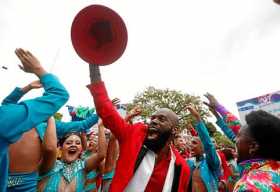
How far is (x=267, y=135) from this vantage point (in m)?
2.12

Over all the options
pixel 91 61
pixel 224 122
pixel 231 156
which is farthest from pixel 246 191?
pixel 231 156

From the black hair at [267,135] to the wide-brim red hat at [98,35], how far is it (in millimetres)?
1346

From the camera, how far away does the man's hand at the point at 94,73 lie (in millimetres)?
2709

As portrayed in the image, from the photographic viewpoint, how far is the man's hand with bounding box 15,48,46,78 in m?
1.86

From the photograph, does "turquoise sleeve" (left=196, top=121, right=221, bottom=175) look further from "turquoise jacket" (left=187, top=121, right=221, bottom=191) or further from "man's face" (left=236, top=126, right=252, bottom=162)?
"man's face" (left=236, top=126, right=252, bottom=162)

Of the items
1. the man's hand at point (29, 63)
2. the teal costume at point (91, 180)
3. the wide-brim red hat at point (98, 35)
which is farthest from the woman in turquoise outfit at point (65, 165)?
the man's hand at point (29, 63)

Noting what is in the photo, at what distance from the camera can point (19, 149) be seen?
242 cm

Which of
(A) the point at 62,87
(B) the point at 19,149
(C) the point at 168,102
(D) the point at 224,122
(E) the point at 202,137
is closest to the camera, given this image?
(A) the point at 62,87

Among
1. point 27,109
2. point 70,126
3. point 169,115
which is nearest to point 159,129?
point 169,115

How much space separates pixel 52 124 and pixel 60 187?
0.74 meters

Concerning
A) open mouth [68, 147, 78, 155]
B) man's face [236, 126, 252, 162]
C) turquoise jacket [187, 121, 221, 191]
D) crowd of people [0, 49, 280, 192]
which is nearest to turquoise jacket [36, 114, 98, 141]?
crowd of people [0, 49, 280, 192]

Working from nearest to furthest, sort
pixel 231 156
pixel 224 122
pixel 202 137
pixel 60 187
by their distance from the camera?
1. pixel 60 187
2. pixel 202 137
3. pixel 224 122
4. pixel 231 156

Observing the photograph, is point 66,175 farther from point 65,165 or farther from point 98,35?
point 98,35

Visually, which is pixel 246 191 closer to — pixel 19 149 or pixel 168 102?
pixel 19 149
